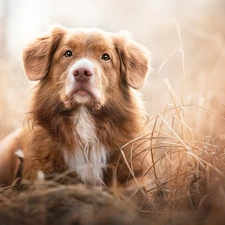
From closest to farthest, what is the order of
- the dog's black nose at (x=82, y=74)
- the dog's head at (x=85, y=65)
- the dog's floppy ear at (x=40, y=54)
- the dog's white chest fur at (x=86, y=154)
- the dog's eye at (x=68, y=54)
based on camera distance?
1. the dog's black nose at (x=82, y=74)
2. the dog's head at (x=85, y=65)
3. the dog's white chest fur at (x=86, y=154)
4. the dog's eye at (x=68, y=54)
5. the dog's floppy ear at (x=40, y=54)

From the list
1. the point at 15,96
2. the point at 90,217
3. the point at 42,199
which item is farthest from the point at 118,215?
the point at 15,96

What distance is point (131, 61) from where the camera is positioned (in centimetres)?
398

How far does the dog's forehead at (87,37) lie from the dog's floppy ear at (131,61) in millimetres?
137

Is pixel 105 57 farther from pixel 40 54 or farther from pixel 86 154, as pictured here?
pixel 86 154

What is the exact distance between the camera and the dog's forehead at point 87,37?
3.74m

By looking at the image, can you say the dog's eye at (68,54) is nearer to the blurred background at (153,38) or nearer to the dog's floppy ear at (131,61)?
the dog's floppy ear at (131,61)

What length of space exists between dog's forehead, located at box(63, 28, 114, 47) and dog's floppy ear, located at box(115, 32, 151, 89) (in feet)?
0.45

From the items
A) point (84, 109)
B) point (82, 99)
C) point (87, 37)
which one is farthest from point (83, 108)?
point (87, 37)

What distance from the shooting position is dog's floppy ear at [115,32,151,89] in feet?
12.9

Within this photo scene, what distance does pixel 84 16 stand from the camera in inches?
279

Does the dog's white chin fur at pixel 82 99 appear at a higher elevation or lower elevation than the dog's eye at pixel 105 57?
lower

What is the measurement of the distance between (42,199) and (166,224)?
0.77 metres

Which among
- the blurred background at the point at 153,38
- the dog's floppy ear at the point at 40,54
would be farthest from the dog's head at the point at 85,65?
the blurred background at the point at 153,38

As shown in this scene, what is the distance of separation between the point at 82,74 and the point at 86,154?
72 centimetres
